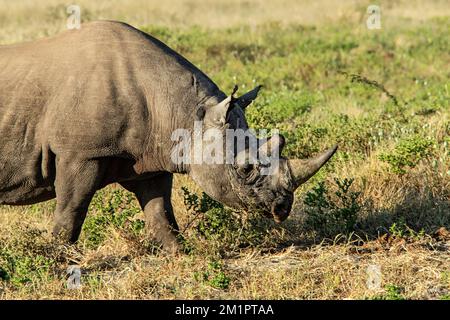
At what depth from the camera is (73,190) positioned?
771cm

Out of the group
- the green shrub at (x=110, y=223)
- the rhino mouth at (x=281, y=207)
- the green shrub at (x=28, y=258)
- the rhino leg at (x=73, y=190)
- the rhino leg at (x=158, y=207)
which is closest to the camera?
the green shrub at (x=28, y=258)

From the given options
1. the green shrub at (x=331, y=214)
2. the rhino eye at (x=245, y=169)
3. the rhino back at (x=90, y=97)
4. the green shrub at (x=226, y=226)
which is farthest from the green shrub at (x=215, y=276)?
the green shrub at (x=331, y=214)

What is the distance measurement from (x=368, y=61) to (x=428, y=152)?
7291 millimetres

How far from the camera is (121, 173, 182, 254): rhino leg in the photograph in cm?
841

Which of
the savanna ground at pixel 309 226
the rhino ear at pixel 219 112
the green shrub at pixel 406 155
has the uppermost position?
the rhino ear at pixel 219 112

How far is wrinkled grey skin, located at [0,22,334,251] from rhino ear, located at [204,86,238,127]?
0.02 m

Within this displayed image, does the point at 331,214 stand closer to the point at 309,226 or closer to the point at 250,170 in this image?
the point at 309,226

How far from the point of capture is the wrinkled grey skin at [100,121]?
7.57 m

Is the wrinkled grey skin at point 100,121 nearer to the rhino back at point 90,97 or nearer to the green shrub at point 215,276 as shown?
the rhino back at point 90,97

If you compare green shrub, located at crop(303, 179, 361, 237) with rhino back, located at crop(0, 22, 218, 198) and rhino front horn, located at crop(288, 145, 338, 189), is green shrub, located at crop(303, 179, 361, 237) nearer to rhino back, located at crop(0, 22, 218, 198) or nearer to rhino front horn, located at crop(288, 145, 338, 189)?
rhino front horn, located at crop(288, 145, 338, 189)

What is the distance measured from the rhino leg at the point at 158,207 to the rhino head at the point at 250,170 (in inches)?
28.3

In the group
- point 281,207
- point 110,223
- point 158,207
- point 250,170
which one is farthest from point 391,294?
point 110,223
